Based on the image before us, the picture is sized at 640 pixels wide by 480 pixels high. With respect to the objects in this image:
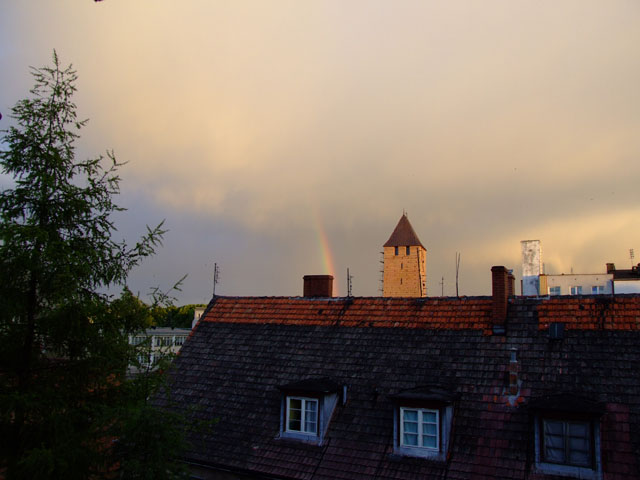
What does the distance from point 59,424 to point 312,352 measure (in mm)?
9035

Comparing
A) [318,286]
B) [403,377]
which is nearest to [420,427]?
[403,377]

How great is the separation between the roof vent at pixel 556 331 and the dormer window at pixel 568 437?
237 centimetres

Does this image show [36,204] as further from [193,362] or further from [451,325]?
[451,325]

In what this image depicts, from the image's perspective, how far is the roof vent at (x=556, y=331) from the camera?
13.7 metres

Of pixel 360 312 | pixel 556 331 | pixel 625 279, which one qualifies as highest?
pixel 625 279

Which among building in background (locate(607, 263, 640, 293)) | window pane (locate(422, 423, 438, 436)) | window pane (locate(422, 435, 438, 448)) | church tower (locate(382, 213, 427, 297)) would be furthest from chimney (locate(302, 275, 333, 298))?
church tower (locate(382, 213, 427, 297))

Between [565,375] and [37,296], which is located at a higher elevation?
[37,296]

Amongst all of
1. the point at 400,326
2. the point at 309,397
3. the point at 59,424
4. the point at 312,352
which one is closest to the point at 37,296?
the point at 59,424

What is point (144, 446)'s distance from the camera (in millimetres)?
8742

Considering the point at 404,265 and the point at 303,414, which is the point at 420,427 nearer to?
the point at 303,414

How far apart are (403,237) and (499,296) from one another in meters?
56.3

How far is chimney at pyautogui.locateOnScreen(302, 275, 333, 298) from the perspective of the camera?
1970 centimetres

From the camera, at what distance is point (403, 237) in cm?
7088

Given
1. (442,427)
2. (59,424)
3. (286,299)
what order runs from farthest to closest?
(286,299)
(442,427)
(59,424)
